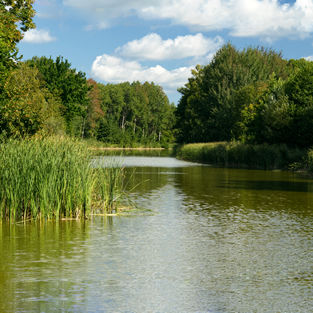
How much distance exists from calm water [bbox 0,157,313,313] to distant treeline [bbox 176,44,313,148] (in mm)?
26517

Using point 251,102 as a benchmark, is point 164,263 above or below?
below

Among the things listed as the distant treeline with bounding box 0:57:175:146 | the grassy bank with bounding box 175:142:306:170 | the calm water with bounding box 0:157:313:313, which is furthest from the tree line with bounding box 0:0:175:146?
the grassy bank with bounding box 175:142:306:170

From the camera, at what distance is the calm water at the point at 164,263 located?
22.9ft

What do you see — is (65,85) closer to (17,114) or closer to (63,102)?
(63,102)

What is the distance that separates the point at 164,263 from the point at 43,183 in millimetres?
4888

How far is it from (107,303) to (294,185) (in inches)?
818

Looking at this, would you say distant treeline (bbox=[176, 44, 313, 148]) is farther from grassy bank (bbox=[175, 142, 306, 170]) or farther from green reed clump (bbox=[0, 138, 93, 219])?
green reed clump (bbox=[0, 138, 93, 219])

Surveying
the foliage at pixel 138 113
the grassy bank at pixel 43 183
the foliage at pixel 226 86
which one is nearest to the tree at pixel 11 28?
the grassy bank at pixel 43 183

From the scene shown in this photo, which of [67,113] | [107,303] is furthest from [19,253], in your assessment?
[67,113]

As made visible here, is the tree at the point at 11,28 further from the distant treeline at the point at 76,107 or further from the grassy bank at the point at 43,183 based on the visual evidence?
the grassy bank at the point at 43,183

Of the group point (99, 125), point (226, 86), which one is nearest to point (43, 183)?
point (226, 86)

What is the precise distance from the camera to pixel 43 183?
12.9 metres

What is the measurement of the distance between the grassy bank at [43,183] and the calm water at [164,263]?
54cm

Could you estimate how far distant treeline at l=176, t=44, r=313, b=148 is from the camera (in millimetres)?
41688
